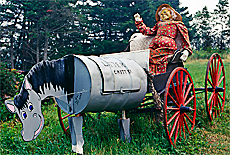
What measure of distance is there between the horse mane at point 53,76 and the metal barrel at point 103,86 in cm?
11

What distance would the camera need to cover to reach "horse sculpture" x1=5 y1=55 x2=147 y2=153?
3.59m

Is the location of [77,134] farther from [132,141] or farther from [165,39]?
[165,39]

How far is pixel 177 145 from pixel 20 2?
59.4 feet

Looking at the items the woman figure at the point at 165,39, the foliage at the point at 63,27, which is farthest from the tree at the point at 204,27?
the woman figure at the point at 165,39

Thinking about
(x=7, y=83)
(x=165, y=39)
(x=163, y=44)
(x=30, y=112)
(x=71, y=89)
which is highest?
(x=165, y=39)

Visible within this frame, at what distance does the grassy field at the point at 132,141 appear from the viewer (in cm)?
448

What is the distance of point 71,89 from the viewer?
12.1 feet

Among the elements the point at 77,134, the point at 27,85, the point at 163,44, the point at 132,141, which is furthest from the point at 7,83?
the point at 163,44

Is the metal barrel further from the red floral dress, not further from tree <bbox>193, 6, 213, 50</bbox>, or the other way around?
tree <bbox>193, 6, 213, 50</bbox>

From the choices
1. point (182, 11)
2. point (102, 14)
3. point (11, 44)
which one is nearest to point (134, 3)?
point (102, 14)

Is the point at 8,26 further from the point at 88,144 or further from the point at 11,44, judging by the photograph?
the point at 88,144

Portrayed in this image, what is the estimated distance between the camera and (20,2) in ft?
62.9

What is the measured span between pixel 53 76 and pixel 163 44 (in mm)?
2463

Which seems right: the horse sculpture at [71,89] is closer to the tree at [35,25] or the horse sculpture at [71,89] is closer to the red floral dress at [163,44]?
the red floral dress at [163,44]
